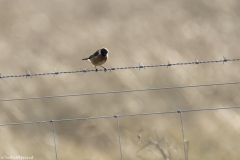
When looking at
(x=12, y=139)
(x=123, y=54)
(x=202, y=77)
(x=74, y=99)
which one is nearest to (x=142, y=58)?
(x=123, y=54)

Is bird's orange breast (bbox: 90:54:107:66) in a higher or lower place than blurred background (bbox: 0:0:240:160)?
lower

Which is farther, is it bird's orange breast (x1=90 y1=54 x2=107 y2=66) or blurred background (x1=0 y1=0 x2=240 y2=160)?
blurred background (x1=0 y1=0 x2=240 y2=160)

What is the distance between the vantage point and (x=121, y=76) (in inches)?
762

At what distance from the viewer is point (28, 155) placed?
49.4ft

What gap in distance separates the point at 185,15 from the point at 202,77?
4242mm

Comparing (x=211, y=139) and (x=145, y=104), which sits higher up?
(x=145, y=104)

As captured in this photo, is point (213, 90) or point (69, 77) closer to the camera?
point (69, 77)

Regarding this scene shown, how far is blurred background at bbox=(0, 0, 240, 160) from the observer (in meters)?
16.4

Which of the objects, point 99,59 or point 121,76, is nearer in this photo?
point 99,59

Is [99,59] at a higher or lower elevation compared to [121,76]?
lower

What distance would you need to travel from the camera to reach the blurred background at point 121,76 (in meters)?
16.4

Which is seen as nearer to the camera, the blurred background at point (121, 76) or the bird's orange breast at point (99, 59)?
the bird's orange breast at point (99, 59)

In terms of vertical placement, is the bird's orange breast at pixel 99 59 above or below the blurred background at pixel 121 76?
below

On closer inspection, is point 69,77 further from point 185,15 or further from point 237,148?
point 185,15
